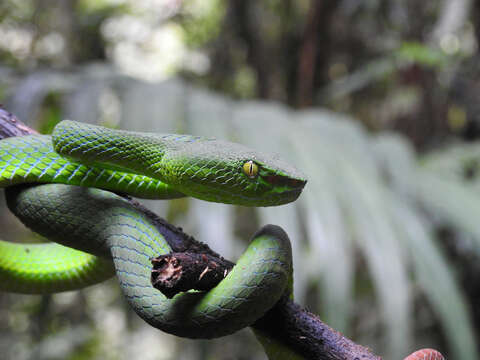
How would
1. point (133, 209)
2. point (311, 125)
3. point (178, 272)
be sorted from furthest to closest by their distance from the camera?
1. point (311, 125)
2. point (133, 209)
3. point (178, 272)

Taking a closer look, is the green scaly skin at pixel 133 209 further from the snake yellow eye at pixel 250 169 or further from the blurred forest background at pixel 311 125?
the blurred forest background at pixel 311 125

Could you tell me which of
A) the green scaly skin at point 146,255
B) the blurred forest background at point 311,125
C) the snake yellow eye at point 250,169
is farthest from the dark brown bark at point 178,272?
the blurred forest background at point 311,125

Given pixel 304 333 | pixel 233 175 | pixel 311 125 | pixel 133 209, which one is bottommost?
pixel 304 333

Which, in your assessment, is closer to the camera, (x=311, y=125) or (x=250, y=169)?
(x=250, y=169)

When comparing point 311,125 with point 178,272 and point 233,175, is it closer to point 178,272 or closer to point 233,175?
point 233,175

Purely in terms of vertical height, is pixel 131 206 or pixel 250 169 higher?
pixel 250 169

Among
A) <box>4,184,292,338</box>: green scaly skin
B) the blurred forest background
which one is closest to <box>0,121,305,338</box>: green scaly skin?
<box>4,184,292,338</box>: green scaly skin

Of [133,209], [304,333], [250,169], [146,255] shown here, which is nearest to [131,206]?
[133,209]

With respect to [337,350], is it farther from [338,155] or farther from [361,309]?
[361,309]

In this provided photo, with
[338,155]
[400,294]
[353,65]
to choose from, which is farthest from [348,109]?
[400,294]
